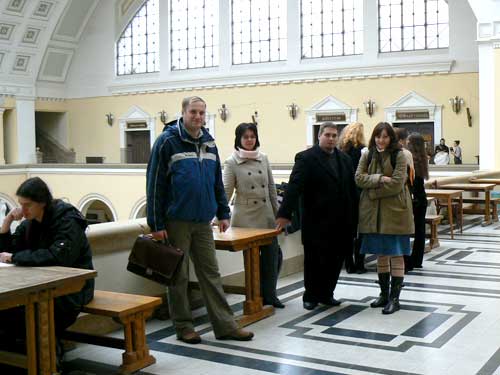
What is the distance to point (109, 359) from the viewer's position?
5168mm

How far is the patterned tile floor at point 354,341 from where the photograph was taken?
4930 millimetres

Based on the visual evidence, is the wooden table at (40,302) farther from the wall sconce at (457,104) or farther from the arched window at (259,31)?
the arched window at (259,31)

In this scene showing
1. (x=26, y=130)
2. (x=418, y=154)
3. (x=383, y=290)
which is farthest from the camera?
(x=26, y=130)

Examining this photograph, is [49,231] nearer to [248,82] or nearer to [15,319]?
[15,319]

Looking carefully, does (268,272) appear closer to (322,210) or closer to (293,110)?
(322,210)

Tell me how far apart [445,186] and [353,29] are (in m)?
15.5

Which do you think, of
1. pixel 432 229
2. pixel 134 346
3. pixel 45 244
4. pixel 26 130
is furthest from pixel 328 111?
pixel 45 244

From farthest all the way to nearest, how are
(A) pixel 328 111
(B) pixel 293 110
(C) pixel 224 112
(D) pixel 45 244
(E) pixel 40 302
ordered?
(C) pixel 224 112 → (B) pixel 293 110 → (A) pixel 328 111 → (D) pixel 45 244 → (E) pixel 40 302

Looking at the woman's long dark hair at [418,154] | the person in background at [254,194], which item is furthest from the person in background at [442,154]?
the person in background at [254,194]

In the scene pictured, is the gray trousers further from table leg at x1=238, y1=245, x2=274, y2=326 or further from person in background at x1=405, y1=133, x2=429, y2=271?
person in background at x1=405, y1=133, x2=429, y2=271

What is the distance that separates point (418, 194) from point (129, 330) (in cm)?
456

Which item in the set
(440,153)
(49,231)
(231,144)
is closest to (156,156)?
(49,231)

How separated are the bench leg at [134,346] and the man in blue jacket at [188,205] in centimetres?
61

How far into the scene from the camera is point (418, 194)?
8422 mm
